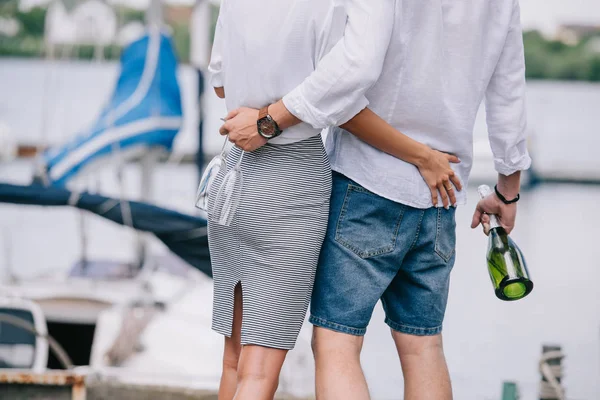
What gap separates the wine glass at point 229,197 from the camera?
2037 millimetres

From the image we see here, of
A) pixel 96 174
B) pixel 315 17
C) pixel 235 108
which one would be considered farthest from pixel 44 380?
pixel 96 174

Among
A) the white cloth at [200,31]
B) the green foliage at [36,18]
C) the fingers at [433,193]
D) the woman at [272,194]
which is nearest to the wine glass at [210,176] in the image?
the woman at [272,194]

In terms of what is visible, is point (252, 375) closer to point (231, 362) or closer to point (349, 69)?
point (231, 362)

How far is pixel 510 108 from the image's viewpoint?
2150 mm

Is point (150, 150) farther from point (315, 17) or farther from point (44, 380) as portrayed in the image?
point (315, 17)

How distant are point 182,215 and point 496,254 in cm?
296

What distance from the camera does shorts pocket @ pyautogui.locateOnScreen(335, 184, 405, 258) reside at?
203cm

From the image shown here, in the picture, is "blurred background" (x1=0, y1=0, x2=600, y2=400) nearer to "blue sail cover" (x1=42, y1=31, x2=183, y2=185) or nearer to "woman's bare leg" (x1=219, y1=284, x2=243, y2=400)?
"blue sail cover" (x1=42, y1=31, x2=183, y2=185)

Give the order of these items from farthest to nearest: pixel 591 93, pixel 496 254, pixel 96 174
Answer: pixel 591 93 < pixel 96 174 < pixel 496 254

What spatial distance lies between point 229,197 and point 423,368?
60cm

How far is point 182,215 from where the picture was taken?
501cm

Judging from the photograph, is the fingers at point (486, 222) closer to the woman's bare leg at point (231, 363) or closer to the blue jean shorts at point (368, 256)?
the blue jean shorts at point (368, 256)

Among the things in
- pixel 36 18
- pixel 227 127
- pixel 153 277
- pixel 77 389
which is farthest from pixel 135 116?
pixel 36 18

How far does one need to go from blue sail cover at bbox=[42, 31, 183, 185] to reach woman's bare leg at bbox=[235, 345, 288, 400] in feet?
13.6
